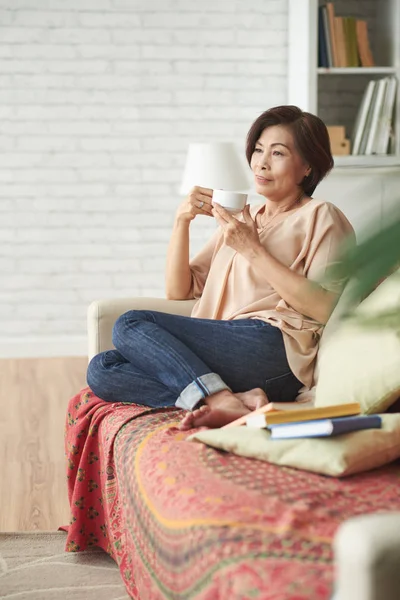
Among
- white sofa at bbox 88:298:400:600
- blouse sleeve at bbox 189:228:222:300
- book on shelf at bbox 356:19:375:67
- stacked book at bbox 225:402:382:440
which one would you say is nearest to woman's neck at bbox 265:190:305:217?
blouse sleeve at bbox 189:228:222:300

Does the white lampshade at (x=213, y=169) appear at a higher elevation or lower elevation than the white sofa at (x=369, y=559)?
higher

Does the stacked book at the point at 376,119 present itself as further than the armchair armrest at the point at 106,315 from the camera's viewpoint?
Yes

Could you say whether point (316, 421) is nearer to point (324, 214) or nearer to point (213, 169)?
point (324, 214)

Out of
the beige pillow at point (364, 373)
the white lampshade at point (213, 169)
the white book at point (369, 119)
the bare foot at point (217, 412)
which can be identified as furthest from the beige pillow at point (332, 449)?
the white book at point (369, 119)

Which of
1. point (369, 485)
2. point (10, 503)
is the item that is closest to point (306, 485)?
point (369, 485)

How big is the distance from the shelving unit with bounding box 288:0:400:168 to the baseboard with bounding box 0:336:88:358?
180 centimetres

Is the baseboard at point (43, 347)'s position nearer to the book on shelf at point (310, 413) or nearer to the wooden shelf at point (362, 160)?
the wooden shelf at point (362, 160)

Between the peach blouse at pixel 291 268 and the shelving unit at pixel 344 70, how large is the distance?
2070 mm

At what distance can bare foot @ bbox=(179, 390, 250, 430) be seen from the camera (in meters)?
1.97

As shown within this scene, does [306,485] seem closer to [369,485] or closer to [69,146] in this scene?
[369,485]

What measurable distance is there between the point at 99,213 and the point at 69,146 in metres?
0.41

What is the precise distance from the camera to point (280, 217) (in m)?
2.59

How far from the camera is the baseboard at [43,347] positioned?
5066 mm

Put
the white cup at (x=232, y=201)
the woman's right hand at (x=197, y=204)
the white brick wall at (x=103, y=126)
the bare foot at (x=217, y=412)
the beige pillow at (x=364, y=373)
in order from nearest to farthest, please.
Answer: the beige pillow at (x=364, y=373)
the bare foot at (x=217, y=412)
the white cup at (x=232, y=201)
the woman's right hand at (x=197, y=204)
the white brick wall at (x=103, y=126)
